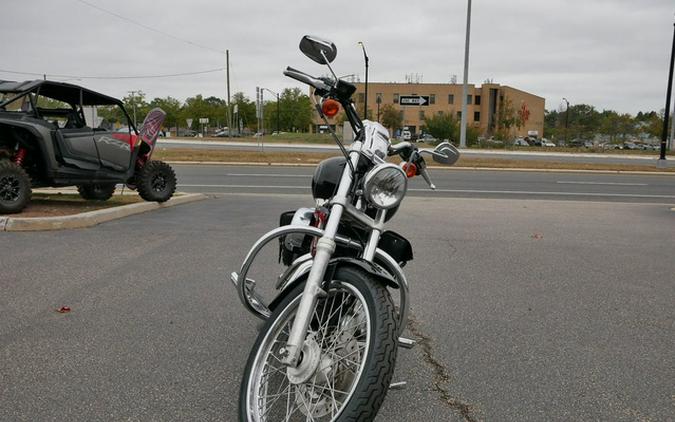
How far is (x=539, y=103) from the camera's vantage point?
114 m

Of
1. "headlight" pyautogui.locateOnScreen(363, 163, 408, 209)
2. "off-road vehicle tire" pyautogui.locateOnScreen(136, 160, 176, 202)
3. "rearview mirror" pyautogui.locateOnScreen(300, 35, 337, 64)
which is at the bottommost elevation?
"off-road vehicle tire" pyautogui.locateOnScreen(136, 160, 176, 202)

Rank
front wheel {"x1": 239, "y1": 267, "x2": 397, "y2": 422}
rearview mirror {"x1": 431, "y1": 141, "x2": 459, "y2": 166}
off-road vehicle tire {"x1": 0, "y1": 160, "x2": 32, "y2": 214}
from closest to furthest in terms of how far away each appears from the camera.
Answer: front wheel {"x1": 239, "y1": 267, "x2": 397, "y2": 422}, rearview mirror {"x1": 431, "y1": 141, "x2": 459, "y2": 166}, off-road vehicle tire {"x1": 0, "y1": 160, "x2": 32, "y2": 214}

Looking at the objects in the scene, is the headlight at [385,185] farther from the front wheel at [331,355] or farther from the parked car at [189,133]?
the parked car at [189,133]

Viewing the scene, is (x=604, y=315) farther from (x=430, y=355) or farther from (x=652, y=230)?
(x=652, y=230)

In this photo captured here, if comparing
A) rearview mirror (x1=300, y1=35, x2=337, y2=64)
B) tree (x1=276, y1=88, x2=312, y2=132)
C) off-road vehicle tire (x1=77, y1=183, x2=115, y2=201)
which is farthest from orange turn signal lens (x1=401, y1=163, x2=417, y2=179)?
tree (x1=276, y1=88, x2=312, y2=132)

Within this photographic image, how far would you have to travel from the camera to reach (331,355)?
2.53 metres

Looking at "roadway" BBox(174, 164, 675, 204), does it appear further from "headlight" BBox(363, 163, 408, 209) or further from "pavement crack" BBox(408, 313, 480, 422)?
"headlight" BBox(363, 163, 408, 209)

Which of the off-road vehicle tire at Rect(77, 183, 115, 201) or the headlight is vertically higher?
the headlight

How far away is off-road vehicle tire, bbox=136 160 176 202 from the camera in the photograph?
9.44 meters

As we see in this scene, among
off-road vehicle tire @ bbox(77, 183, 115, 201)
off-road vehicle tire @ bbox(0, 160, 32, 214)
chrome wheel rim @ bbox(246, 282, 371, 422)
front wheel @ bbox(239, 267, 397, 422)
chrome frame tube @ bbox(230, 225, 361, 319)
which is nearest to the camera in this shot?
front wheel @ bbox(239, 267, 397, 422)

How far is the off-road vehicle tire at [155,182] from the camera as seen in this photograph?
31.0 feet

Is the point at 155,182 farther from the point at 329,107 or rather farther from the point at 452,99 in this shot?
the point at 452,99

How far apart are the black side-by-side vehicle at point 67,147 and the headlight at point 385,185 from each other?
6.67 meters

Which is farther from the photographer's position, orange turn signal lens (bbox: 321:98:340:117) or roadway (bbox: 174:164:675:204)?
roadway (bbox: 174:164:675:204)
